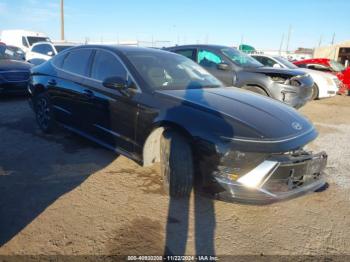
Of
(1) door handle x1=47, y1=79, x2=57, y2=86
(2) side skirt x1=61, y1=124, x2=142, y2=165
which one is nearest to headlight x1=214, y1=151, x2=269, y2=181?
(2) side skirt x1=61, y1=124, x2=142, y2=165

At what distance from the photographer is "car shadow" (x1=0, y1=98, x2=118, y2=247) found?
10.2 feet

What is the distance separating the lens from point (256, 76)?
7.20m

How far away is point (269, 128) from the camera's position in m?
3.08

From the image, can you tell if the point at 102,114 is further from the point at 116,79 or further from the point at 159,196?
the point at 159,196

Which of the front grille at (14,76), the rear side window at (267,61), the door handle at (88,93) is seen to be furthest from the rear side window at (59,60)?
the rear side window at (267,61)

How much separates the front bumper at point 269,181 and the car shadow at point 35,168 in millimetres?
1805

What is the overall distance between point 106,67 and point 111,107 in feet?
1.99

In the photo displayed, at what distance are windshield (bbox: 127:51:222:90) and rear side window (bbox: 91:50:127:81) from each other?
178mm

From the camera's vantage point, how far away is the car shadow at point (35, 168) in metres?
3.10

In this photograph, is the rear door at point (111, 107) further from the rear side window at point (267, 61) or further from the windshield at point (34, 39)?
the windshield at point (34, 39)

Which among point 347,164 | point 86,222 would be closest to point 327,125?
point 347,164

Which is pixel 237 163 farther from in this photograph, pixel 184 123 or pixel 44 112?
pixel 44 112

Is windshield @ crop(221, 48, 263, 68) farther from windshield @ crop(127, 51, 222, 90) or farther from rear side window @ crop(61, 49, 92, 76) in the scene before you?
rear side window @ crop(61, 49, 92, 76)

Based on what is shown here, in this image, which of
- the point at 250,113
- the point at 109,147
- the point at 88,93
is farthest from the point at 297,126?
the point at 88,93
